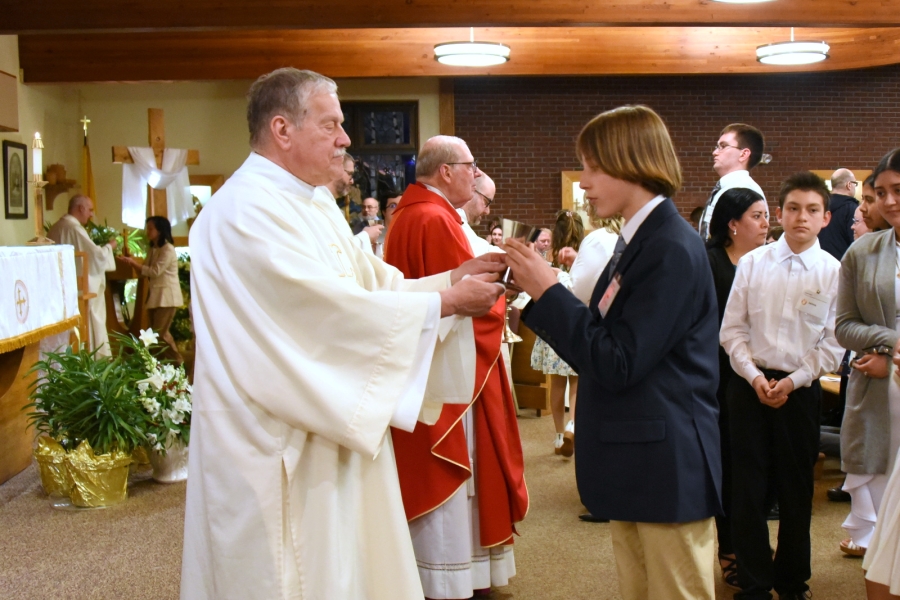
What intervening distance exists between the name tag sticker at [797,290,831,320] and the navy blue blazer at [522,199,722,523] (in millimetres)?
1404

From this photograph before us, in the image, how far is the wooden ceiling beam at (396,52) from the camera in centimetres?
1052

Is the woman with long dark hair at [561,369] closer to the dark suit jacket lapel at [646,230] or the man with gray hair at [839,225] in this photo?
the man with gray hair at [839,225]

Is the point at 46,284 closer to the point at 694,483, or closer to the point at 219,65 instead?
the point at 694,483

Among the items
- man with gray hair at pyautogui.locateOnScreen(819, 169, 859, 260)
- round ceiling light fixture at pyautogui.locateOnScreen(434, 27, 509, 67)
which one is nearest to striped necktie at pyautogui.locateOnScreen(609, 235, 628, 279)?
man with gray hair at pyautogui.locateOnScreen(819, 169, 859, 260)

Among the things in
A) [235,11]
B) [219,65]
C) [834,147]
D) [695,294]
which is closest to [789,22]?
[834,147]

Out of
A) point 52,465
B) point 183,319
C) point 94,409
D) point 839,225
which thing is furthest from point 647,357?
point 183,319

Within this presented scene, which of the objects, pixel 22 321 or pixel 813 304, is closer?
pixel 813 304

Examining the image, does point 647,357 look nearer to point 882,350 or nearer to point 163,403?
point 882,350

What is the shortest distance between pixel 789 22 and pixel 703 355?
7.75 metres

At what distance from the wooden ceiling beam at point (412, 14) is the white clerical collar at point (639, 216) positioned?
6.80 m

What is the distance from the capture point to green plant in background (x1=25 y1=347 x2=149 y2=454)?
475cm

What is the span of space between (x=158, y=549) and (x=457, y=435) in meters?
1.84

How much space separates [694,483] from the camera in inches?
73.9

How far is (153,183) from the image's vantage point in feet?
34.8
